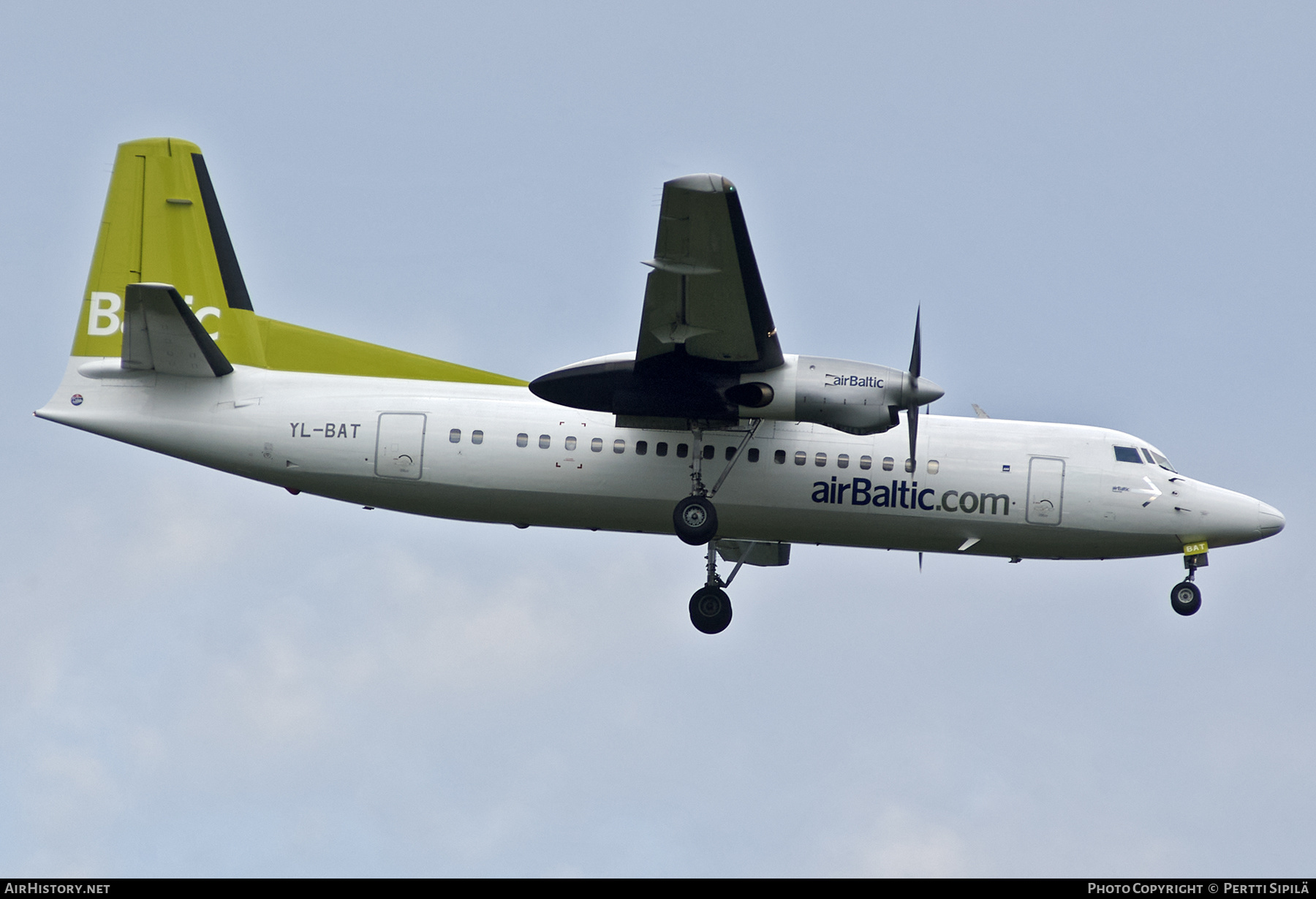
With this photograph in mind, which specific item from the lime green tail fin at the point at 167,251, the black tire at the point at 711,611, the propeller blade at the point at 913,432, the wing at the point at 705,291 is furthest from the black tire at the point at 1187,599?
the lime green tail fin at the point at 167,251

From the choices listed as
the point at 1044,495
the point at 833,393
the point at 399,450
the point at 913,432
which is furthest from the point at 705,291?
the point at 1044,495

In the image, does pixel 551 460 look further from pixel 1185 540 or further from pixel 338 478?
pixel 1185 540

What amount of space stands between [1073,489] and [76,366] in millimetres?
14628

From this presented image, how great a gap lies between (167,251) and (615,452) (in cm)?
771

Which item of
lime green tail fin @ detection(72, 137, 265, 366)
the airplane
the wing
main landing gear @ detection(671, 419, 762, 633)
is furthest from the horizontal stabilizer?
main landing gear @ detection(671, 419, 762, 633)

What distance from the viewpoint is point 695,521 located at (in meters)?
20.8

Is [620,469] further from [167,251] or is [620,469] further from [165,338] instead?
[167,251]

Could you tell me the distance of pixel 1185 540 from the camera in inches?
865

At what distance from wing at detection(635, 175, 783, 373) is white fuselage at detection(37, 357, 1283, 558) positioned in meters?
1.83

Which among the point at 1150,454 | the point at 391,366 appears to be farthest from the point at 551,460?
the point at 1150,454

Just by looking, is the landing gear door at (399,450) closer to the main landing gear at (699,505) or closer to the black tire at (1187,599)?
the main landing gear at (699,505)
